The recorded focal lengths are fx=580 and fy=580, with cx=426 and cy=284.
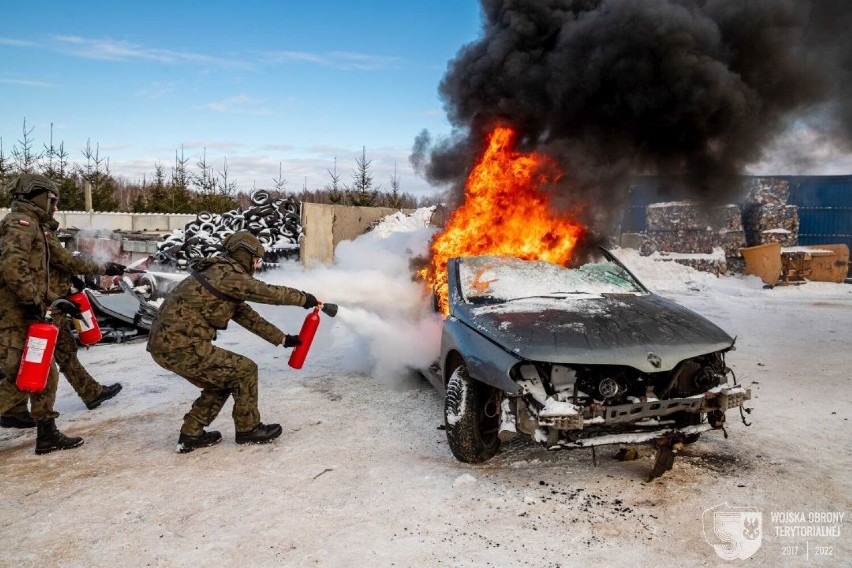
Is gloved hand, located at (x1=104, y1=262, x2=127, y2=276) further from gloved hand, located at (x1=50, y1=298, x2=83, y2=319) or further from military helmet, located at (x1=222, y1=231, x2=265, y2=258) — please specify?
military helmet, located at (x1=222, y1=231, x2=265, y2=258)

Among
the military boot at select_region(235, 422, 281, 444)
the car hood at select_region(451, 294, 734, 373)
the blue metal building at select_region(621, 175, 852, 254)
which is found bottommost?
the military boot at select_region(235, 422, 281, 444)

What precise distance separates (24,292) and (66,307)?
0.59 meters

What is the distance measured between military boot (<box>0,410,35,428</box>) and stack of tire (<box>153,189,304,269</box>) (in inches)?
329

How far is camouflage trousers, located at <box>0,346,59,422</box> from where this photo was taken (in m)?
4.56

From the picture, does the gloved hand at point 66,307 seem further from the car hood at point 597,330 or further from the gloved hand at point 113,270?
the car hood at point 597,330

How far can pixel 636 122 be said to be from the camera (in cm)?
759

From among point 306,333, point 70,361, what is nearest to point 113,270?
point 70,361

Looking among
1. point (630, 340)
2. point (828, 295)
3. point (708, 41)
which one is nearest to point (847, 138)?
point (708, 41)

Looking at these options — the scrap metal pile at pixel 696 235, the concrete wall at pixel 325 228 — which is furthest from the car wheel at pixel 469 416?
the scrap metal pile at pixel 696 235

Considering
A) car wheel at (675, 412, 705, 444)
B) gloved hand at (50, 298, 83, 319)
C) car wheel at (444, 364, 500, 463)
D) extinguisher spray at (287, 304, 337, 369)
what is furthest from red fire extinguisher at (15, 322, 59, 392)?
car wheel at (675, 412, 705, 444)

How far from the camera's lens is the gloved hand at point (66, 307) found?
504cm

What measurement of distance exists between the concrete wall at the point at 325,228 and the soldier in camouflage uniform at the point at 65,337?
254 inches

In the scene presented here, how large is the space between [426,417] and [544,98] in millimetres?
4462

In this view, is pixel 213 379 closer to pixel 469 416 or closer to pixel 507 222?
pixel 469 416
